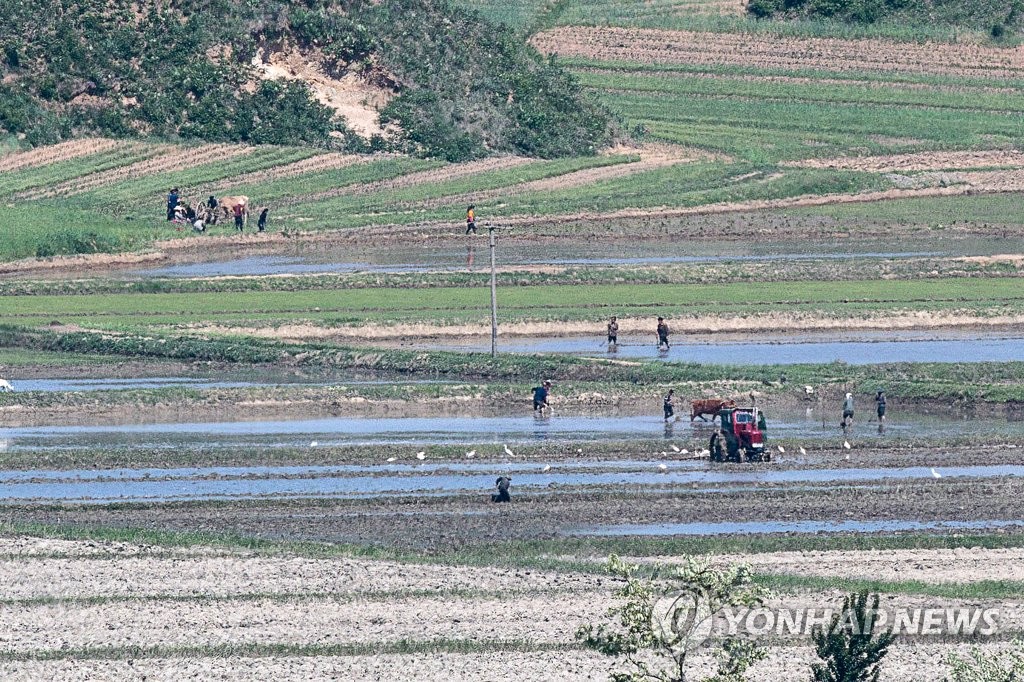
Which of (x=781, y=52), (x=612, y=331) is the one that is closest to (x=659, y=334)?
(x=612, y=331)

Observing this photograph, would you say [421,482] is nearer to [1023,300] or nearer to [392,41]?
[1023,300]

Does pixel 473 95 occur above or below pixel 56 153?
above

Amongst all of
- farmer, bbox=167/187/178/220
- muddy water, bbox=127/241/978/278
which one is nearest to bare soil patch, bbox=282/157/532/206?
farmer, bbox=167/187/178/220

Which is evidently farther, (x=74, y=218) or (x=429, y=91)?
(x=429, y=91)

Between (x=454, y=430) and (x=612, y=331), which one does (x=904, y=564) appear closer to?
(x=454, y=430)

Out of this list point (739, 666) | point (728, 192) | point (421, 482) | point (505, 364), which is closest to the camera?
point (739, 666)

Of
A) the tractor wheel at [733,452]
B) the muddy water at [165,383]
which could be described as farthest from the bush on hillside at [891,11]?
the tractor wheel at [733,452]

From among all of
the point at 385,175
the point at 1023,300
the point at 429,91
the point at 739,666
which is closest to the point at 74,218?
the point at 385,175
